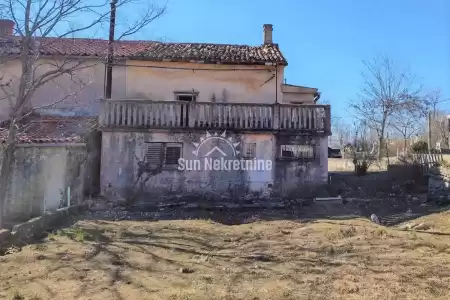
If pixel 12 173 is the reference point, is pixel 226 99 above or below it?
above

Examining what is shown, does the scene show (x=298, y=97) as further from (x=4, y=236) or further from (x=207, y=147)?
(x=4, y=236)

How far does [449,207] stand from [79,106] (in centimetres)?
1542

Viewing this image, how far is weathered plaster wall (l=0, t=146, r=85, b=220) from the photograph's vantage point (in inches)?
505

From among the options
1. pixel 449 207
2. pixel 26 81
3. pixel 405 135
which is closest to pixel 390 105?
pixel 405 135

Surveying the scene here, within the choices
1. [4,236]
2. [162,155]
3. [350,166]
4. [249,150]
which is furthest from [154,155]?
[350,166]

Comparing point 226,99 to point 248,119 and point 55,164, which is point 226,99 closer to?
point 248,119

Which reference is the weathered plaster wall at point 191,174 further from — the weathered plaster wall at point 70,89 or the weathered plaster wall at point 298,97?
the weathered plaster wall at point 298,97

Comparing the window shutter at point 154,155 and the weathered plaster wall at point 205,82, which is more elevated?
the weathered plaster wall at point 205,82

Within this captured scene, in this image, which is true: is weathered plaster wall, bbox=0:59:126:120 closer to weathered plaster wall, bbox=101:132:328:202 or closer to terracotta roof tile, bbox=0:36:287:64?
terracotta roof tile, bbox=0:36:287:64

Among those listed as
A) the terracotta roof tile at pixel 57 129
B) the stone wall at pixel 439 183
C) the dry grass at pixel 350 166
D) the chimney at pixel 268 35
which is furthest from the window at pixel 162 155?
the dry grass at pixel 350 166

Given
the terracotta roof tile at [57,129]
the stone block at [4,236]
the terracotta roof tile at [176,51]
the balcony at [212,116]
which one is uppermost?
the terracotta roof tile at [176,51]

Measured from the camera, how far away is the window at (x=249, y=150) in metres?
17.5

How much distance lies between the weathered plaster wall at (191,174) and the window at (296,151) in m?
0.30

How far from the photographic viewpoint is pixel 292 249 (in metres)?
9.38
